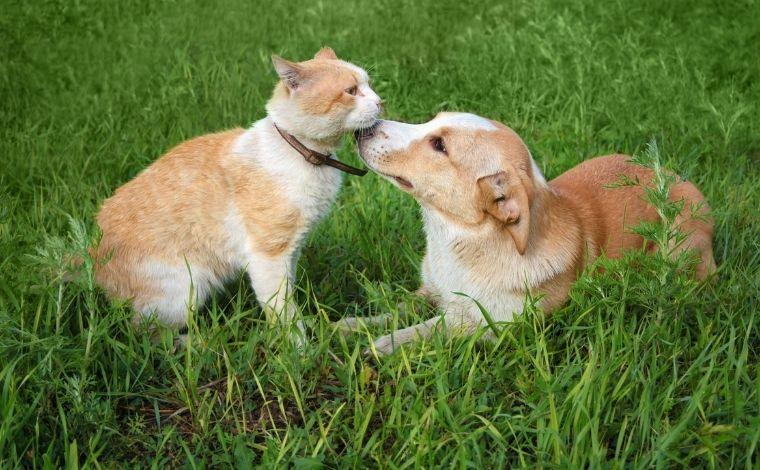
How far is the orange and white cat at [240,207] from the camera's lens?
3.84m

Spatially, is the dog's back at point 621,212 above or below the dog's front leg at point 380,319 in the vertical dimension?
above

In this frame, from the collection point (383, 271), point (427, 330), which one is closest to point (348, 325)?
point (427, 330)

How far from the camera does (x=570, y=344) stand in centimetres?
355

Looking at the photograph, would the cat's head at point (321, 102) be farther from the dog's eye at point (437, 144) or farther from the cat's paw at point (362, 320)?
the cat's paw at point (362, 320)

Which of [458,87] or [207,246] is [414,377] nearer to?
[207,246]

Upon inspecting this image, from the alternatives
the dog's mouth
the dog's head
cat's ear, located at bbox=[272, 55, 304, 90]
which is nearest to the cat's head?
cat's ear, located at bbox=[272, 55, 304, 90]

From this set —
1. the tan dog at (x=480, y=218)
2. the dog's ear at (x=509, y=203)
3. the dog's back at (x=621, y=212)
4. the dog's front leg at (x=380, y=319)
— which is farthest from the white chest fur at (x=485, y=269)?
the dog's back at (x=621, y=212)

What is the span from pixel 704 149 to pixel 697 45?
1.77 metres

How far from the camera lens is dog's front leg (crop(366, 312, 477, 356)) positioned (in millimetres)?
3512

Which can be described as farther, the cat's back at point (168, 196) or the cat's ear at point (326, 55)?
the cat's ear at point (326, 55)

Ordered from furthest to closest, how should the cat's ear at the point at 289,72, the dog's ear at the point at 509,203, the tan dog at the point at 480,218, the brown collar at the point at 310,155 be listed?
1. the brown collar at the point at 310,155
2. the cat's ear at the point at 289,72
3. the tan dog at the point at 480,218
4. the dog's ear at the point at 509,203

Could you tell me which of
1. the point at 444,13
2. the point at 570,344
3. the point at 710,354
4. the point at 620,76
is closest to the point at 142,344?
the point at 570,344

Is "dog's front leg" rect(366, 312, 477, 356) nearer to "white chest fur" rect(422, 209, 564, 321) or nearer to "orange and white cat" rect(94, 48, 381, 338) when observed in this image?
"white chest fur" rect(422, 209, 564, 321)

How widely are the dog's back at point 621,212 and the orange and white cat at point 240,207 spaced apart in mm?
1173
